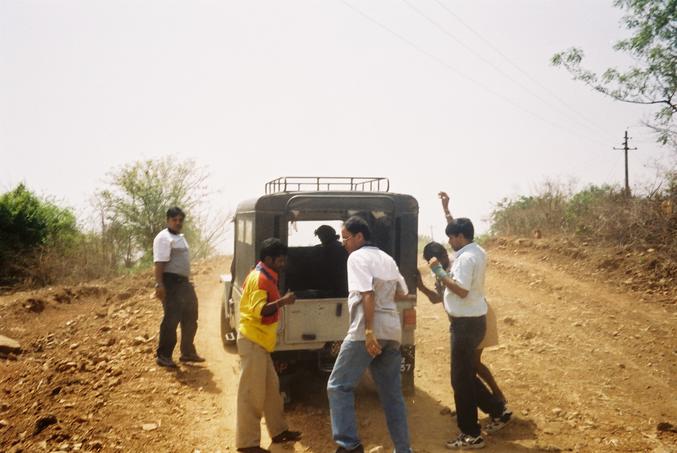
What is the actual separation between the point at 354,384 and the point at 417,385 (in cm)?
258

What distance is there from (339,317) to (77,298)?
11.0 m

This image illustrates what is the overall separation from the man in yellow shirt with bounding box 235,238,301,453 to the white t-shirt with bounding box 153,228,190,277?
220 centimetres

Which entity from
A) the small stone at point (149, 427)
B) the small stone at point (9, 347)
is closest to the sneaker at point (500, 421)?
the small stone at point (149, 427)

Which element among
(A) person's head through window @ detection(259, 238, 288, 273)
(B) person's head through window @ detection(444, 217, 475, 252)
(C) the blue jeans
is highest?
(B) person's head through window @ detection(444, 217, 475, 252)

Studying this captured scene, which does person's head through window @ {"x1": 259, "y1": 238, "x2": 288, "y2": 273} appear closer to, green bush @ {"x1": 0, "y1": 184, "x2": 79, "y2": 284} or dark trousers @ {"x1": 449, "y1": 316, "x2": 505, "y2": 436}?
dark trousers @ {"x1": 449, "y1": 316, "x2": 505, "y2": 436}

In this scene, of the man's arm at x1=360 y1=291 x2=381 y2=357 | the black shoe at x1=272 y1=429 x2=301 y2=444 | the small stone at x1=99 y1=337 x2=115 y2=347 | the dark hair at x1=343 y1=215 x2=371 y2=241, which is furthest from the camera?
the small stone at x1=99 y1=337 x2=115 y2=347

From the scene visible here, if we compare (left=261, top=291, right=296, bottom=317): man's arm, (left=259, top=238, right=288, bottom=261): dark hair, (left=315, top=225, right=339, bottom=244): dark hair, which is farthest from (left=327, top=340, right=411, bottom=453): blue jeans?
(left=315, top=225, right=339, bottom=244): dark hair

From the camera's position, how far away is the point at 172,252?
6227 millimetres

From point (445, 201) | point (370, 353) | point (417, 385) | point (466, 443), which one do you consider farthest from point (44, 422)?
point (445, 201)

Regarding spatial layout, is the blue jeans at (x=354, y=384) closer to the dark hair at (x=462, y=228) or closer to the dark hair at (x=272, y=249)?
the dark hair at (x=272, y=249)

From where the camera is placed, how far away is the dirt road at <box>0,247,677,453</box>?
14.9ft

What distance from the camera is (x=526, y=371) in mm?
6656

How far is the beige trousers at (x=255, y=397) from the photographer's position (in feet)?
13.6

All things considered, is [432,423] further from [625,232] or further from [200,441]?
[625,232]
